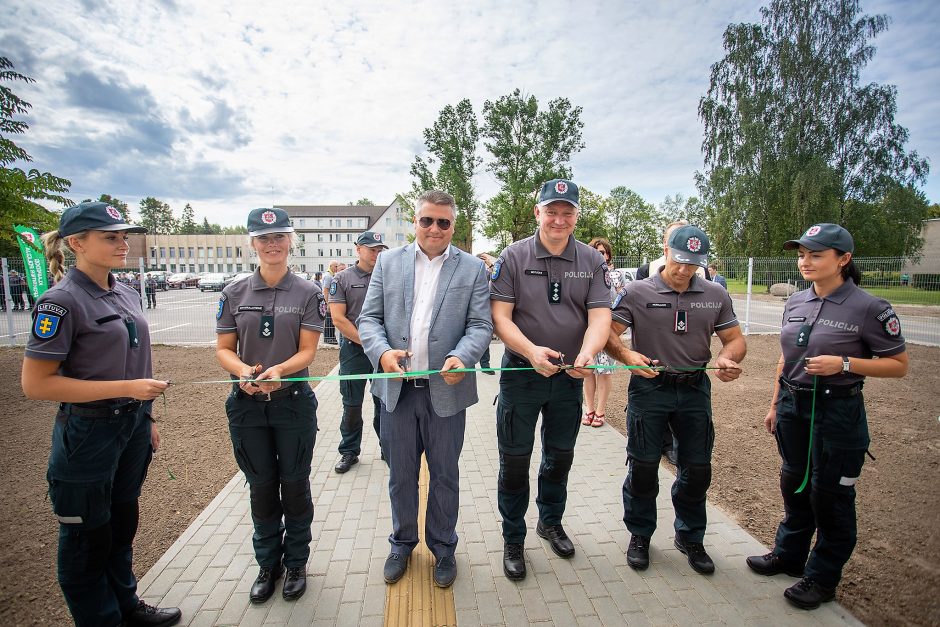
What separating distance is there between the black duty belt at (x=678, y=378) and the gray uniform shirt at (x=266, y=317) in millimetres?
2381

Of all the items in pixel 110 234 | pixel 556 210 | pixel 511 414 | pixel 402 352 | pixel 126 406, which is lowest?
pixel 511 414

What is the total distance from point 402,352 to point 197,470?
3597 mm

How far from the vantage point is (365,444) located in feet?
18.1

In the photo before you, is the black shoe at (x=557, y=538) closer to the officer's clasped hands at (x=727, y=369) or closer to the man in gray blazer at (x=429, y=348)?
the man in gray blazer at (x=429, y=348)

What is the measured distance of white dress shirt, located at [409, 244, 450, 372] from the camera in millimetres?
2932

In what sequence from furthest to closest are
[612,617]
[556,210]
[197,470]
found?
[197,470]
[556,210]
[612,617]

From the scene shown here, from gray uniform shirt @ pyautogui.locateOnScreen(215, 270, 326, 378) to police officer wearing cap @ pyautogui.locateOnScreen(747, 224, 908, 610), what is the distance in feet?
10.5

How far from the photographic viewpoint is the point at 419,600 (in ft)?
9.30

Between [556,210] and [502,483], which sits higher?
[556,210]

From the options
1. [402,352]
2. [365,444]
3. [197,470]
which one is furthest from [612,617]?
[197,470]

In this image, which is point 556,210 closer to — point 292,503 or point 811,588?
point 292,503

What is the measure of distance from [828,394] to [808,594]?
125 cm

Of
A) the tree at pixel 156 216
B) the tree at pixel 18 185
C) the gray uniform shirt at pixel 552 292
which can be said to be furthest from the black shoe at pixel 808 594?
the tree at pixel 156 216

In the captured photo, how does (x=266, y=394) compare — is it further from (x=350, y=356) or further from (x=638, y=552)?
(x=638, y=552)
